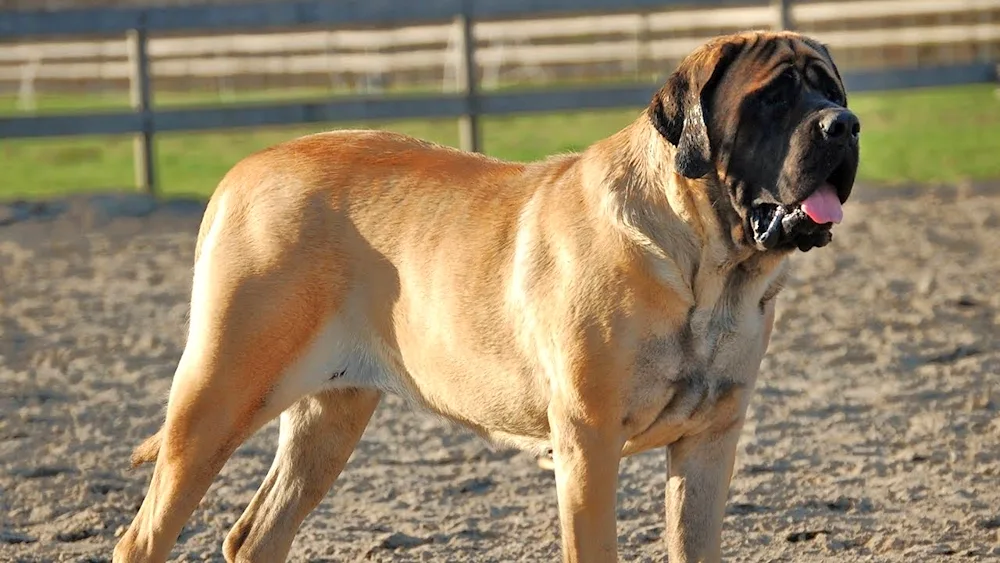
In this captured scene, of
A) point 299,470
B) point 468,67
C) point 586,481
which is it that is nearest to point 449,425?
point 299,470

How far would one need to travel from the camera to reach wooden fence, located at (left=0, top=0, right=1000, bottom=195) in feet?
42.1

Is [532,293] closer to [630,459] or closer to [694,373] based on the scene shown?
[694,373]

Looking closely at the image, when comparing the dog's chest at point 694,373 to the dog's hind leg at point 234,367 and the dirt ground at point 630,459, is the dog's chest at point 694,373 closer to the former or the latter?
the dog's hind leg at point 234,367

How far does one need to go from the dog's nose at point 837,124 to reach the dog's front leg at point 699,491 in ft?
2.92

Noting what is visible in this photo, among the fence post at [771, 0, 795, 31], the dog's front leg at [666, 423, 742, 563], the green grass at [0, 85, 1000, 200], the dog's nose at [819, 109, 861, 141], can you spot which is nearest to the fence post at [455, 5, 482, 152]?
the green grass at [0, 85, 1000, 200]

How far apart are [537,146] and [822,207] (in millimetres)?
13322

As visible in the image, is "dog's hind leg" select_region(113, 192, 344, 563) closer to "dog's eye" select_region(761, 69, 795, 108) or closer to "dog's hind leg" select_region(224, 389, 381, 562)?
"dog's hind leg" select_region(224, 389, 381, 562)

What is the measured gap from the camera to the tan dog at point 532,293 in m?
3.78

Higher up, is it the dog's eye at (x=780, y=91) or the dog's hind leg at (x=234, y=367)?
the dog's eye at (x=780, y=91)

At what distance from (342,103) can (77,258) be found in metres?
3.23

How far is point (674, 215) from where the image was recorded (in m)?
3.91

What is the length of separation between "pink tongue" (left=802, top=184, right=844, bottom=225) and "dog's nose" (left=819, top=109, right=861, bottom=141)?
5.5 inches

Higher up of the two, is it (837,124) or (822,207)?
(837,124)

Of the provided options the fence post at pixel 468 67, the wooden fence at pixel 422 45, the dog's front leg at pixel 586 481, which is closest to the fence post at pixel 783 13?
the wooden fence at pixel 422 45
